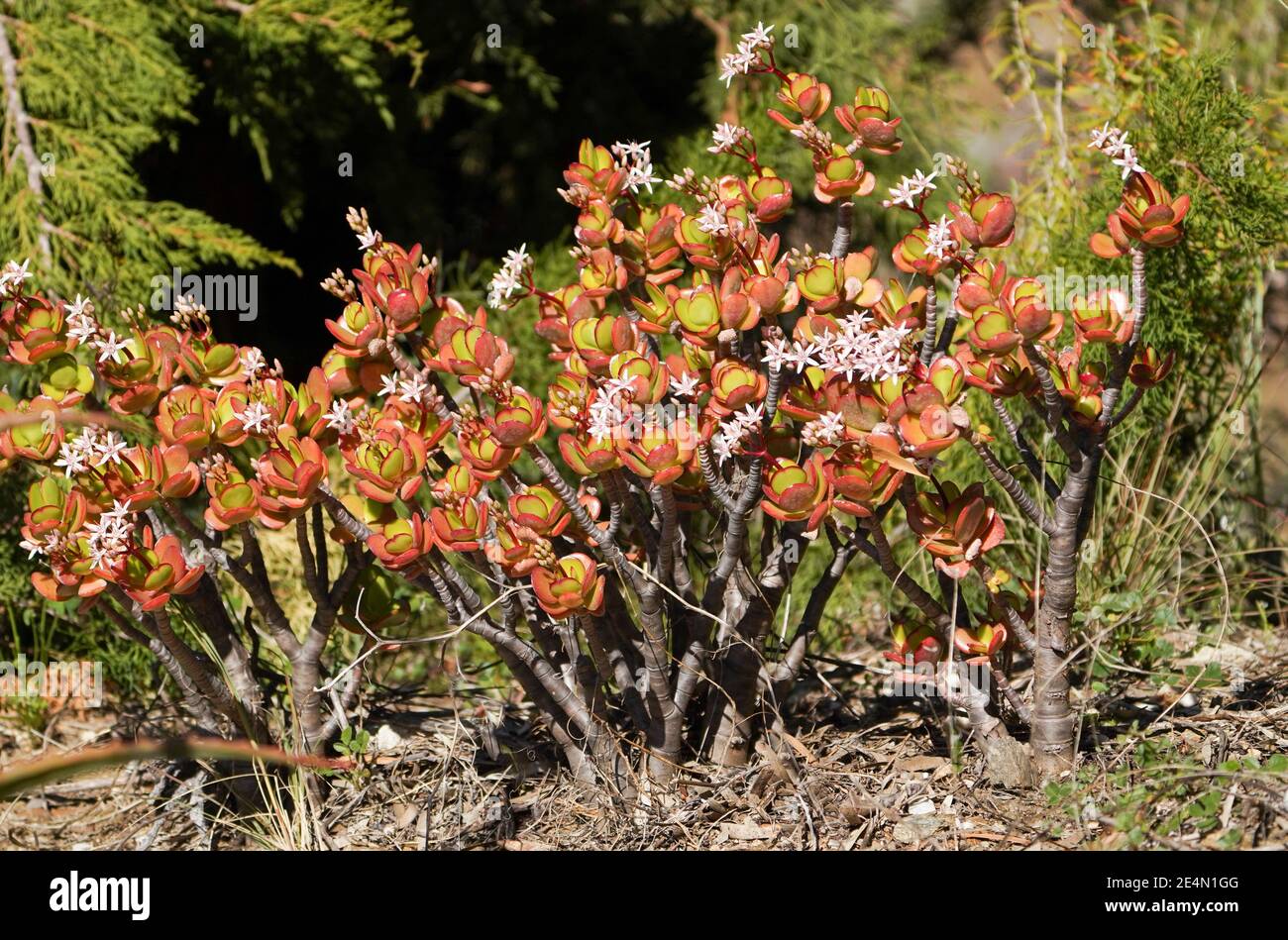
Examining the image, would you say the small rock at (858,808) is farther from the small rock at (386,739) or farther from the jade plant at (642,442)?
the small rock at (386,739)

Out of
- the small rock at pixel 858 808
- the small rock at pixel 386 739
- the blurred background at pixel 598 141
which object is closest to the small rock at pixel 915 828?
the small rock at pixel 858 808

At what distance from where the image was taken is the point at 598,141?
12.3ft

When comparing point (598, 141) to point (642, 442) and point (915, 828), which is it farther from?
point (915, 828)

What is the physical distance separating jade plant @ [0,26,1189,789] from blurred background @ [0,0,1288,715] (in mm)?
411

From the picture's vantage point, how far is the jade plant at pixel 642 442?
1613mm

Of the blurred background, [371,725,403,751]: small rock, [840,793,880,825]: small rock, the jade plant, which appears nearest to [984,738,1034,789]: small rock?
the jade plant

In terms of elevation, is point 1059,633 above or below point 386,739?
above

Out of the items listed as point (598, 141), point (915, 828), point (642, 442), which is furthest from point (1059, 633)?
point (598, 141)

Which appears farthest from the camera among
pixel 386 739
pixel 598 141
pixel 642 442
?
pixel 598 141

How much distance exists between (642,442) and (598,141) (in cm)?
237

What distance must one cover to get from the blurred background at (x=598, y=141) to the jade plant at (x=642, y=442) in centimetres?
41

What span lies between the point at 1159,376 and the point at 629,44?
2530mm

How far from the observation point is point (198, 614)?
190 centimetres

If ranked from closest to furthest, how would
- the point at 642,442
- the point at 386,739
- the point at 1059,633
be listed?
the point at 642,442 < the point at 1059,633 < the point at 386,739
